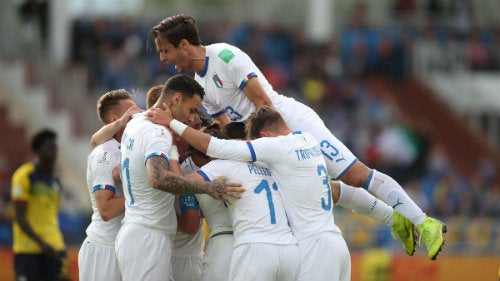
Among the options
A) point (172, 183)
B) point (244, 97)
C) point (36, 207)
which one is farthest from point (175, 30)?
point (36, 207)

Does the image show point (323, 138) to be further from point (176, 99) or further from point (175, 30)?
point (175, 30)

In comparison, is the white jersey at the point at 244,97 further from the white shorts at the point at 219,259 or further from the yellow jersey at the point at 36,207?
the yellow jersey at the point at 36,207

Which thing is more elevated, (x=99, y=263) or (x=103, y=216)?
(x=103, y=216)

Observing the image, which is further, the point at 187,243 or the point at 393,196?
the point at 393,196

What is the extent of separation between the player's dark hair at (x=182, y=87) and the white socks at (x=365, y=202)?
1.97 metres

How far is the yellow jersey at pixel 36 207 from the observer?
13375 millimetres

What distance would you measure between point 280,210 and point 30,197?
4.98 m

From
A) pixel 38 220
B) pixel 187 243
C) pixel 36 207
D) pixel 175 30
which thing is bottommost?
pixel 38 220

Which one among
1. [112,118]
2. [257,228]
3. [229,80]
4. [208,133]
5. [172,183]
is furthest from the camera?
[112,118]

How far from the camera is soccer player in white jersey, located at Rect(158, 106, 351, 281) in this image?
9305 mm

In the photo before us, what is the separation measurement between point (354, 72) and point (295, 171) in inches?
681

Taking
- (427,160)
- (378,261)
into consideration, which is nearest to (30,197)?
(378,261)

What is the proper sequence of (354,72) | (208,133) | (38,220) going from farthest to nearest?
1. (354,72)
2. (38,220)
3. (208,133)

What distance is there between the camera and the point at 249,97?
9.98 meters
